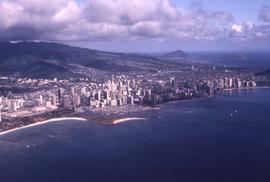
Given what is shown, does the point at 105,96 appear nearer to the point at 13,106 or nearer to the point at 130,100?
the point at 130,100

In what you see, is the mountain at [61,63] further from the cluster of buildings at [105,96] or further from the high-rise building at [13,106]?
the high-rise building at [13,106]

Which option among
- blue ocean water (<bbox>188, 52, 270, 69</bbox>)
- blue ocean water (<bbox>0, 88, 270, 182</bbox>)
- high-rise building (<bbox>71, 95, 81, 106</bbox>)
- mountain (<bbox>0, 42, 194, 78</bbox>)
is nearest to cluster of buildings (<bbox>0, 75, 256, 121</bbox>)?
high-rise building (<bbox>71, 95, 81, 106</bbox>)

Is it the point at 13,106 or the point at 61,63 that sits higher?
the point at 61,63

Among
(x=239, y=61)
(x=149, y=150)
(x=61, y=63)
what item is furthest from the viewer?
(x=239, y=61)

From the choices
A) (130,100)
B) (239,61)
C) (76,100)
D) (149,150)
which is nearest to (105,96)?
(130,100)

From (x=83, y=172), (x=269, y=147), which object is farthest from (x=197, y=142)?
(x=83, y=172)

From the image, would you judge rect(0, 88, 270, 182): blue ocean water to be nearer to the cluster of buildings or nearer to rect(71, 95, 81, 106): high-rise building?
the cluster of buildings

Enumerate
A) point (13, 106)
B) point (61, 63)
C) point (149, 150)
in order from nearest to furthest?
point (149, 150) < point (13, 106) < point (61, 63)

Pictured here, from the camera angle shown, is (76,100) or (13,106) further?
(76,100)

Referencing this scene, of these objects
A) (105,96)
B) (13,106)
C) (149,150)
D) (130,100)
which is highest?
(105,96)
